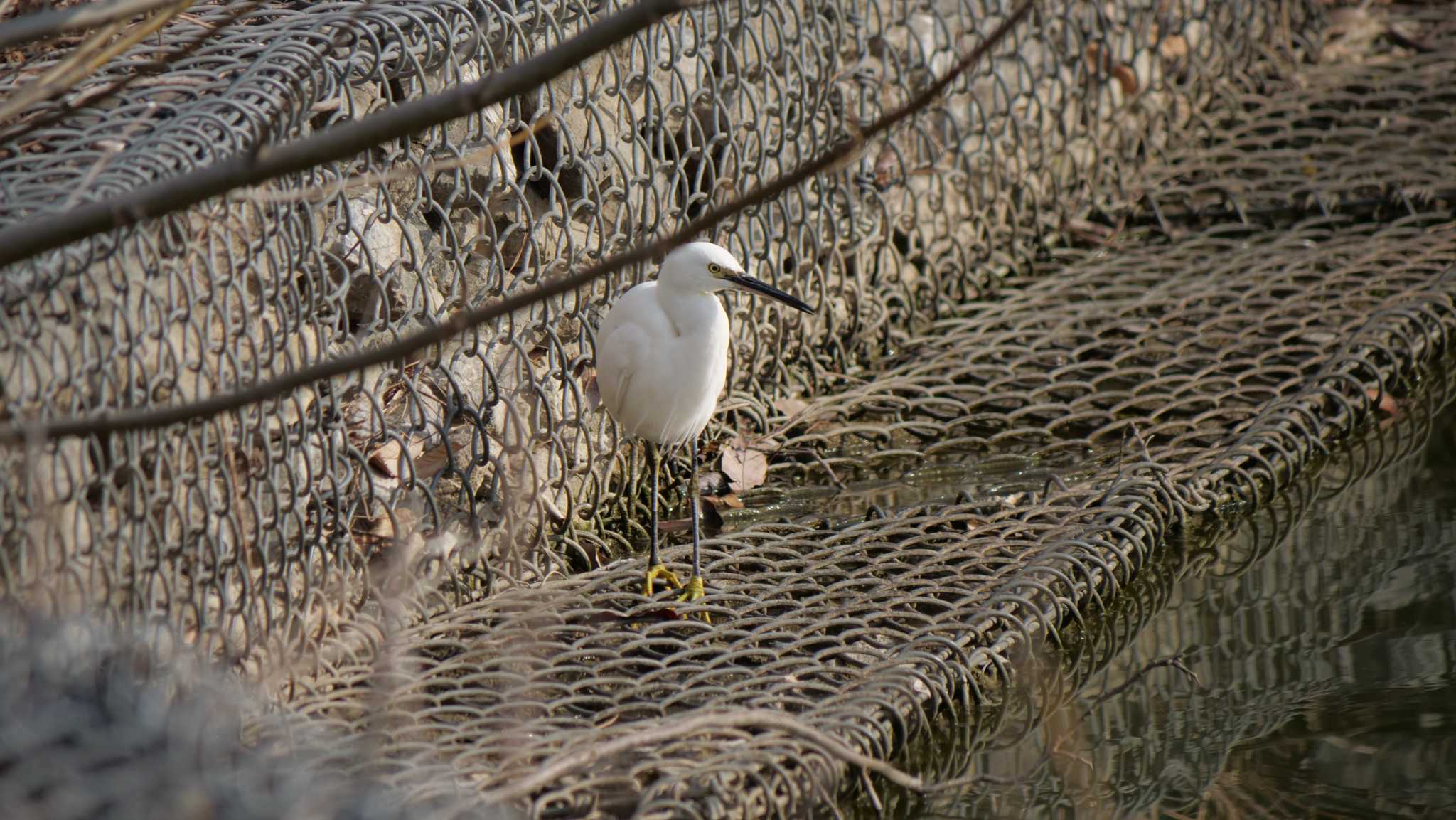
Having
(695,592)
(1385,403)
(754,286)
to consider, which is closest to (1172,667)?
(695,592)

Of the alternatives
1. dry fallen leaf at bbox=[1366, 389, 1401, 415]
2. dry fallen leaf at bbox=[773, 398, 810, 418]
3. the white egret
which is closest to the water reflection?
dry fallen leaf at bbox=[1366, 389, 1401, 415]

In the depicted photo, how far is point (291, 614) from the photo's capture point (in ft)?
7.71

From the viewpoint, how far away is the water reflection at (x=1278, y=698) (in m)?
2.26

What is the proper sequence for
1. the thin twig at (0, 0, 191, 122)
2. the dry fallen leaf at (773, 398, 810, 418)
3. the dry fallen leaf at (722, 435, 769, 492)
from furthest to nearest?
the dry fallen leaf at (773, 398, 810, 418) → the dry fallen leaf at (722, 435, 769, 492) → the thin twig at (0, 0, 191, 122)

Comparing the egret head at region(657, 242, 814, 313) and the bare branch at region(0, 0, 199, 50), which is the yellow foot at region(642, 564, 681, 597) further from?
the bare branch at region(0, 0, 199, 50)

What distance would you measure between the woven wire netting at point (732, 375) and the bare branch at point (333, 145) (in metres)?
0.19

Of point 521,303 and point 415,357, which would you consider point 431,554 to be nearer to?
point 415,357

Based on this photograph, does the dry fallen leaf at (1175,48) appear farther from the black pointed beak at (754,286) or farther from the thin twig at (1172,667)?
the thin twig at (1172,667)

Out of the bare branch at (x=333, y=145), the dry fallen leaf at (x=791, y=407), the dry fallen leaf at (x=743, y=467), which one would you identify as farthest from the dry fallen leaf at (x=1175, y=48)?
the bare branch at (x=333, y=145)

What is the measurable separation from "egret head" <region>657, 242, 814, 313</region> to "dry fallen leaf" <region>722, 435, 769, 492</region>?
73cm

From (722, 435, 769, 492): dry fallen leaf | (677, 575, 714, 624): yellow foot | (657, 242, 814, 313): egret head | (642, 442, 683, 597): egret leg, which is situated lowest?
(677, 575, 714, 624): yellow foot

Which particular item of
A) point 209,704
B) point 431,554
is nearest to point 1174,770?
point 431,554

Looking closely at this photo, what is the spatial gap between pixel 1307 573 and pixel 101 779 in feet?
7.55

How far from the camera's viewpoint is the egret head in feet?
8.84
